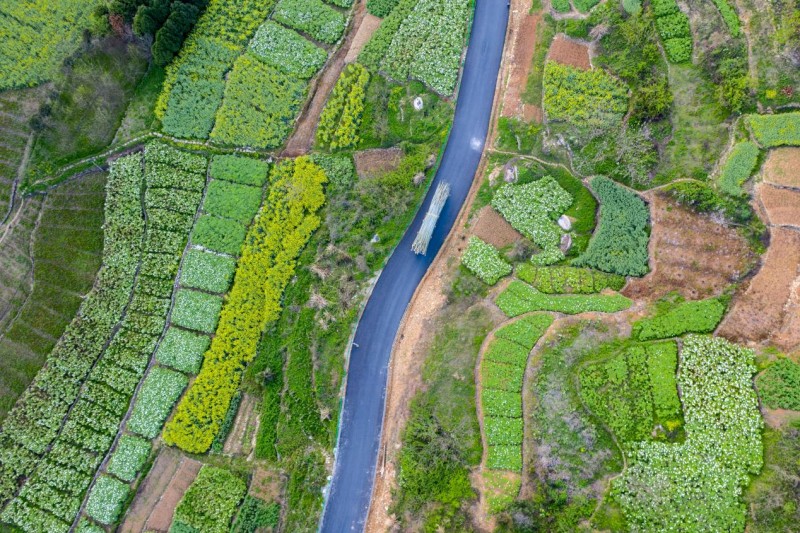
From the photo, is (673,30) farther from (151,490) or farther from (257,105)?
(151,490)

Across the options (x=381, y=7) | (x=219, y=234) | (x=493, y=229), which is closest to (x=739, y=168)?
(x=493, y=229)

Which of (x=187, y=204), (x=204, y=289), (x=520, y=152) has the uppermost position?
(x=520, y=152)

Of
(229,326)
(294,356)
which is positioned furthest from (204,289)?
(294,356)

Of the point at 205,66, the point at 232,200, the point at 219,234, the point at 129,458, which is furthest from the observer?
the point at 205,66

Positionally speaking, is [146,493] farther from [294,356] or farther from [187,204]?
[187,204]

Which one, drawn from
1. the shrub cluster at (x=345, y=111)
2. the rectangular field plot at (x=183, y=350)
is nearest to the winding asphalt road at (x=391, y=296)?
the shrub cluster at (x=345, y=111)

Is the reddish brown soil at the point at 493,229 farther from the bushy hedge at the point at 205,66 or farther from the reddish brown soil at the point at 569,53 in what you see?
the bushy hedge at the point at 205,66

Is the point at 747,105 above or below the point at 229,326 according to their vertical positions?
above
